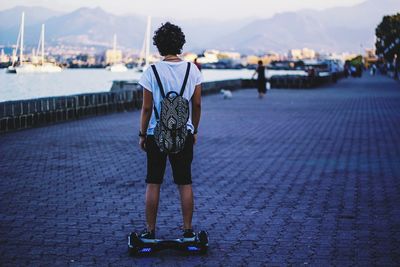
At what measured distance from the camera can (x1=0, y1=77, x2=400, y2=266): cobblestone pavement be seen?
18.6 ft

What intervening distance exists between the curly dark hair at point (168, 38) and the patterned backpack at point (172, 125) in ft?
0.63

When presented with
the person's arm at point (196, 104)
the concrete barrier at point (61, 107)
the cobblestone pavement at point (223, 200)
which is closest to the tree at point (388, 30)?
the concrete barrier at point (61, 107)

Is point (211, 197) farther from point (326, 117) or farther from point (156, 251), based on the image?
point (326, 117)

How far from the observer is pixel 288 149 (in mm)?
12867

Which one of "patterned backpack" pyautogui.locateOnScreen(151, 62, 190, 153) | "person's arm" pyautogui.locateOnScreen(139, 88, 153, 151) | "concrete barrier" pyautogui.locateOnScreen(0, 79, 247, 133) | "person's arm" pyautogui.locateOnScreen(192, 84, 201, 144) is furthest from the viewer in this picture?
"concrete barrier" pyautogui.locateOnScreen(0, 79, 247, 133)

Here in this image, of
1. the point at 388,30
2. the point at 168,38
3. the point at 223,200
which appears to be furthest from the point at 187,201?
the point at 388,30

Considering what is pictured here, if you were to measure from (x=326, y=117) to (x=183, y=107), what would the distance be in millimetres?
16401

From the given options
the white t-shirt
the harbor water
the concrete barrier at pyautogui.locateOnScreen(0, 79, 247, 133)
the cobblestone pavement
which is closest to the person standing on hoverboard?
the white t-shirt

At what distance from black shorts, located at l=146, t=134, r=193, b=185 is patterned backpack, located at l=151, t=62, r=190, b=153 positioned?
101mm

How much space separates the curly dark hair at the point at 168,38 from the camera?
5465mm

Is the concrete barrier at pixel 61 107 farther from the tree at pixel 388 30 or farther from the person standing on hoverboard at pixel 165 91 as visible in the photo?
the tree at pixel 388 30

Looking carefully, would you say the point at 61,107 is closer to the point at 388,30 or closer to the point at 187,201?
the point at 187,201

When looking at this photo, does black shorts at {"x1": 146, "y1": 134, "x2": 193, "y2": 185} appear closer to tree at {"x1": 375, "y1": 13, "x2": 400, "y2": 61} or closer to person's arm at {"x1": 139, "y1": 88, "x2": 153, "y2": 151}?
person's arm at {"x1": 139, "y1": 88, "x2": 153, "y2": 151}

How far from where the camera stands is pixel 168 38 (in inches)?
215
